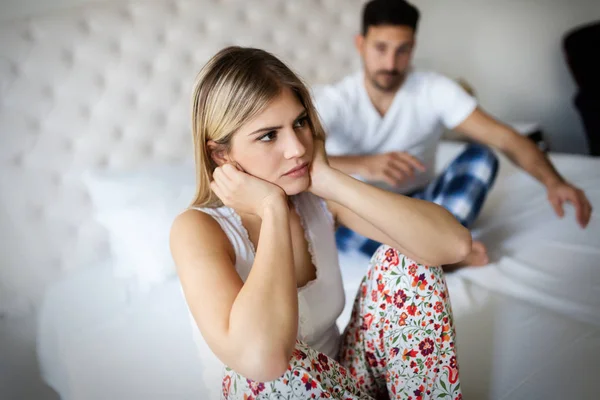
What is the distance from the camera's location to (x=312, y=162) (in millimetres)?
946

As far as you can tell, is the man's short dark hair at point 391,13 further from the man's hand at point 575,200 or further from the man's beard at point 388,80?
the man's hand at point 575,200

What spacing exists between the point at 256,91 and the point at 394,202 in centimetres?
31

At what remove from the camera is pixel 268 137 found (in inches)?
33.7

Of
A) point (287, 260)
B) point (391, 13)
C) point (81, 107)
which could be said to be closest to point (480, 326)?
point (287, 260)

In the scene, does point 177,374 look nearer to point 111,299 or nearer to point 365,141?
point 111,299

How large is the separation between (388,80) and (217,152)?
977mm

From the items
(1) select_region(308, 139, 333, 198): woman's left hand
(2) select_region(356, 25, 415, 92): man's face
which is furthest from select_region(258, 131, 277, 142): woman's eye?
(2) select_region(356, 25, 415, 92): man's face

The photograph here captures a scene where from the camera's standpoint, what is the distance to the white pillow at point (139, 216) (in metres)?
1.47

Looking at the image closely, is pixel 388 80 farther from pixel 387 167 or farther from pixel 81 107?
pixel 81 107

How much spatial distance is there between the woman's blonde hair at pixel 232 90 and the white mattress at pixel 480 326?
56cm

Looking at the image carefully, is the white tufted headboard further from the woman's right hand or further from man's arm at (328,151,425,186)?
the woman's right hand

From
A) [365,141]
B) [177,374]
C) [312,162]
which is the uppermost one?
[312,162]

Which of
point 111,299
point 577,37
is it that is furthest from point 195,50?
point 577,37

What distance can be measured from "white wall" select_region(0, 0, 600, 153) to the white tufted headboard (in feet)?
3.87
